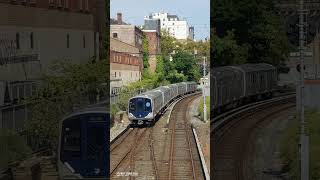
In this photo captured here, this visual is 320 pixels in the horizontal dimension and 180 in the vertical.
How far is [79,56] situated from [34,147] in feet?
4.56

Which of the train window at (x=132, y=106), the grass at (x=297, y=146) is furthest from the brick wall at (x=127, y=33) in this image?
the grass at (x=297, y=146)

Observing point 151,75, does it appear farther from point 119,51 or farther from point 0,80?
point 0,80

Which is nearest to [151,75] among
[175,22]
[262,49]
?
[175,22]

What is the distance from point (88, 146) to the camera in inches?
257

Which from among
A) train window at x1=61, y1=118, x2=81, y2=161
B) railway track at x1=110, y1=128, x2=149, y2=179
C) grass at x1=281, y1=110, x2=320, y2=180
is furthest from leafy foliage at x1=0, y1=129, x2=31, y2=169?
grass at x1=281, y1=110, x2=320, y2=180

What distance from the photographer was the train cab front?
6.46 m

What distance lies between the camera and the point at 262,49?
6715 mm

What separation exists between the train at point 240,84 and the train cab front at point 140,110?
84cm

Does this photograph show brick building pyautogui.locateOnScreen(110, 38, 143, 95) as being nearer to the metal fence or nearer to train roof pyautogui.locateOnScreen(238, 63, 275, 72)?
train roof pyautogui.locateOnScreen(238, 63, 275, 72)

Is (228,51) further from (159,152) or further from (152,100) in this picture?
(159,152)

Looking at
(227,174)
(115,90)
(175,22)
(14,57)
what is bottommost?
(227,174)

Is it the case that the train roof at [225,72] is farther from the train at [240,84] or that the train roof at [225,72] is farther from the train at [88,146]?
the train at [88,146]

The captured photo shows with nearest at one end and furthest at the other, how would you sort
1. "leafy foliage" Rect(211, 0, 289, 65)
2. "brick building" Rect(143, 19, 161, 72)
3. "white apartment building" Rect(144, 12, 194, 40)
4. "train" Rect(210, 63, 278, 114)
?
"white apartment building" Rect(144, 12, 194, 40)
"brick building" Rect(143, 19, 161, 72)
"train" Rect(210, 63, 278, 114)
"leafy foliage" Rect(211, 0, 289, 65)

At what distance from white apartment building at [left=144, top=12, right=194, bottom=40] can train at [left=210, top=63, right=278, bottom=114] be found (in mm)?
597
